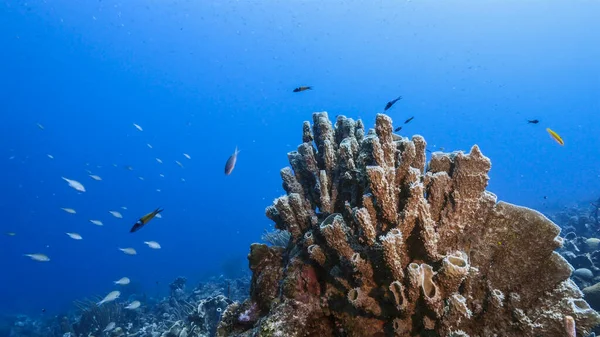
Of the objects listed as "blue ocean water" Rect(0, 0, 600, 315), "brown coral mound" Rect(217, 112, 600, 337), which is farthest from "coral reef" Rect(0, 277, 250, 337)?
"blue ocean water" Rect(0, 0, 600, 315)

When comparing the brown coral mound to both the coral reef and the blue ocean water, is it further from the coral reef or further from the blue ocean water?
the blue ocean water

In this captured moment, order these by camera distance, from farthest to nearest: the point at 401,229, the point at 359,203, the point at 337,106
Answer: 1. the point at 337,106
2. the point at 359,203
3. the point at 401,229

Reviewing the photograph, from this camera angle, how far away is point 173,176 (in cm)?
13012

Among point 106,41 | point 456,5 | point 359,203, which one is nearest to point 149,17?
point 106,41

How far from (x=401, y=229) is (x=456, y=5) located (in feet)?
440

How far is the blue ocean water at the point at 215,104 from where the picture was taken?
9475 centimetres

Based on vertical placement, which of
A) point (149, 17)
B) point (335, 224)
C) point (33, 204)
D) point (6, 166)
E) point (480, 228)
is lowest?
point (480, 228)

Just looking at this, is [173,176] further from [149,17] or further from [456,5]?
[456,5]

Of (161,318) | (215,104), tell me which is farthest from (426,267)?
(215,104)

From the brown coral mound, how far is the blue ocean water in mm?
78539

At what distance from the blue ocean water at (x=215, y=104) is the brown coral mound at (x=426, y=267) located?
78.5 meters

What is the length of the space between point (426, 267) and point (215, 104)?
5781 inches

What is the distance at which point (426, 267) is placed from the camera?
1972 mm

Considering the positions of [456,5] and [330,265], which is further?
[456,5]
